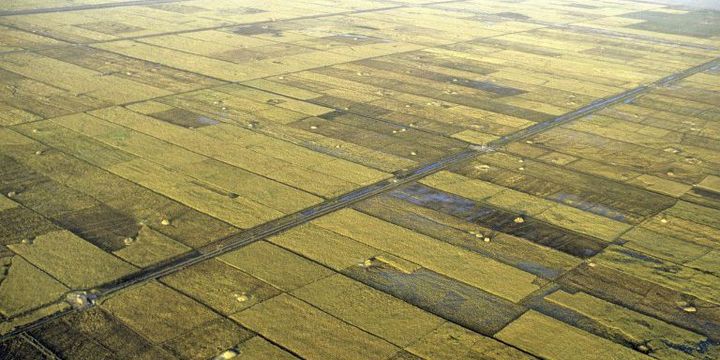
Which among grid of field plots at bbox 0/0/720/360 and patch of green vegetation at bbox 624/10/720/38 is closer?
grid of field plots at bbox 0/0/720/360

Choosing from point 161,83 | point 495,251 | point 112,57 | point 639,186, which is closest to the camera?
point 495,251

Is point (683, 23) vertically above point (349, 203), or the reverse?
point (349, 203)

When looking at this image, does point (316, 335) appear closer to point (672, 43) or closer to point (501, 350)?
point (501, 350)

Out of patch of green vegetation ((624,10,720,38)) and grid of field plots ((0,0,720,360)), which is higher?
grid of field plots ((0,0,720,360))

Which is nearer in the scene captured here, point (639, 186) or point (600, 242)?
point (600, 242)

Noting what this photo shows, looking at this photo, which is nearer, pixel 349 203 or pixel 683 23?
pixel 349 203

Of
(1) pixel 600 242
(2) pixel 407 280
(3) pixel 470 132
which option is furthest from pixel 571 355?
(3) pixel 470 132

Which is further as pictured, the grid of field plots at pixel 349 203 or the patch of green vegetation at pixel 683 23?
the patch of green vegetation at pixel 683 23

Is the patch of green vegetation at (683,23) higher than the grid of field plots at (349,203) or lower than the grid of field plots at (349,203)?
lower
